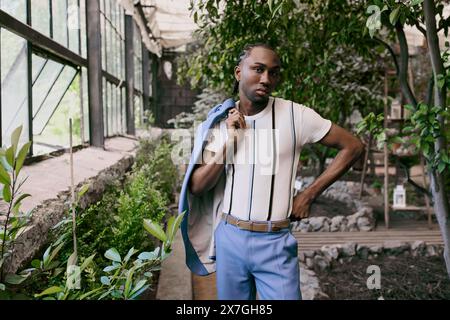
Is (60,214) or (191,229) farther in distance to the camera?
(60,214)

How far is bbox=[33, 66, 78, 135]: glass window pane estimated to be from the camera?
3.64 meters

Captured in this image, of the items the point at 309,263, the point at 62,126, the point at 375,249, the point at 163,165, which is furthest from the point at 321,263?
the point at 163,165

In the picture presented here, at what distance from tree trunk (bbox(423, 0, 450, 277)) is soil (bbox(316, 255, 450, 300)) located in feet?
3.43

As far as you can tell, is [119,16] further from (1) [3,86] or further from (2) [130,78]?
(1) [3,86]

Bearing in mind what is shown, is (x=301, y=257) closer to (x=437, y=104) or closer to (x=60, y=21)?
(x=437, y=104)

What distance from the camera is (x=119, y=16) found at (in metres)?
7.89

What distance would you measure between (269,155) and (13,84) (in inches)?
87.4

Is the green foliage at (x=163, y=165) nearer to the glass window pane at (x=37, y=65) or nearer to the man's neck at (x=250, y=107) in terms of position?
the glass window pane at (x=37, y=65)

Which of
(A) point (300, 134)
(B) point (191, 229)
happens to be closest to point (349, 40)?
(A) point (300, 134)

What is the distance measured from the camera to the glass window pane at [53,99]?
3641 millimetres

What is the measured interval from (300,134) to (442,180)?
114 centimetres

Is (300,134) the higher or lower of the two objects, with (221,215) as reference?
higher
